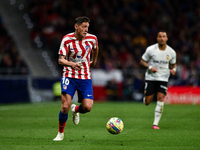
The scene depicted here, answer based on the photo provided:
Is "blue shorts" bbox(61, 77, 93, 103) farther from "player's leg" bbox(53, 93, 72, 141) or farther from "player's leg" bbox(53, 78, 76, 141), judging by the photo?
"player's leg" bbox(53, 93, 72, 141)

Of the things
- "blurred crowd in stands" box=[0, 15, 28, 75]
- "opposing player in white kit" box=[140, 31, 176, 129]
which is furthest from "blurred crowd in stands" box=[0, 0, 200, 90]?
"opposing player in white kit" box=[140, 31, 176, 129]

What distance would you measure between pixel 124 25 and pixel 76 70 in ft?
58.2

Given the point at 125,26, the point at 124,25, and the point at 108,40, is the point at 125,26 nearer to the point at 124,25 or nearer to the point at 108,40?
the point at 124,25

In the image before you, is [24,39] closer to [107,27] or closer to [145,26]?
[107,27]

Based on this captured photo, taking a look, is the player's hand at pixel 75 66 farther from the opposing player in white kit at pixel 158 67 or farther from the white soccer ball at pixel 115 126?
the opposing player in white kit at pixel 158 67

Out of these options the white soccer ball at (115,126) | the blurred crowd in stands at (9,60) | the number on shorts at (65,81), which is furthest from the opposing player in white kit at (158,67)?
the blurred crowd in stands at (9,60)

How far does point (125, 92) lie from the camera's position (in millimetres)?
21766

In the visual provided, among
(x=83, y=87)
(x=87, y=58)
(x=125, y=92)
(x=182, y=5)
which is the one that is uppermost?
(x=182, y=5)

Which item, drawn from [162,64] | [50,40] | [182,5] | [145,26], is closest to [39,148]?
[162,64]

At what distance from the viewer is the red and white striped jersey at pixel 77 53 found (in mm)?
7289

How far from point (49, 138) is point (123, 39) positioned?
Result: 16973 mm

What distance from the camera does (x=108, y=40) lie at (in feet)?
77.6

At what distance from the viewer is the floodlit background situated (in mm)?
20328

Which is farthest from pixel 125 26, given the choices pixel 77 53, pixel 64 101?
pixel 64 101
